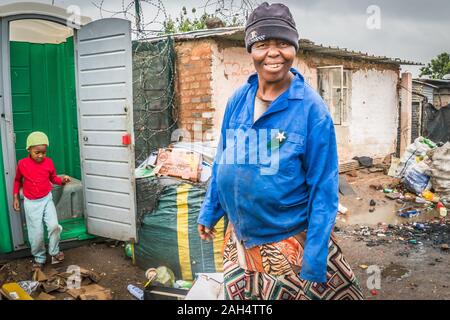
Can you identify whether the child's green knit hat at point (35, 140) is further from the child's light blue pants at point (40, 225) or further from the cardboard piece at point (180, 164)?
the cardboard piece at point (180, 164)

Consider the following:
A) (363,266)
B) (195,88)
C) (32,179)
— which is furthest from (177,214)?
(195,88)

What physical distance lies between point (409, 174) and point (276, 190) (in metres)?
7.74

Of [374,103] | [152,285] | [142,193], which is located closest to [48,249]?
[142,193]

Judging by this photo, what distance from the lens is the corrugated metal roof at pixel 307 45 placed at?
6437mm

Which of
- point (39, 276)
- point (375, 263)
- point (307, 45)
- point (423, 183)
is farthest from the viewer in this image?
point (423, 183)

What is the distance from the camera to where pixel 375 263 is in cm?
518

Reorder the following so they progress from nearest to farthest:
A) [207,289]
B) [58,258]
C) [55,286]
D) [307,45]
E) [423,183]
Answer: [207,289] → [55,286] → [58,258] → [307,45] → [423,183]

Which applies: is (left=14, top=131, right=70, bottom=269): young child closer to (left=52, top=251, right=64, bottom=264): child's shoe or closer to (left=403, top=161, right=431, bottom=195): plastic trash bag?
(left=52, top=251, right=64, bottom=264): child's shoe

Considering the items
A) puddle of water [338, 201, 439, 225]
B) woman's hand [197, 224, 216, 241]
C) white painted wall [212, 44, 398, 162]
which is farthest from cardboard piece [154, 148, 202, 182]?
puddle of water [338, 201, 439, 225]

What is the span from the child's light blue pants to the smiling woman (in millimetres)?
3091

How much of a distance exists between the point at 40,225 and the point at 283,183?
3435mm

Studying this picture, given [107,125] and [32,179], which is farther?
[107,125]

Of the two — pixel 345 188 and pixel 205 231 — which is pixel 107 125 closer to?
pixel 205 231

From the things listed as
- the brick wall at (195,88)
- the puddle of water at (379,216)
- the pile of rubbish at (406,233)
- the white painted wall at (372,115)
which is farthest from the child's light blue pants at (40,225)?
the white painted wall at (372,115)
